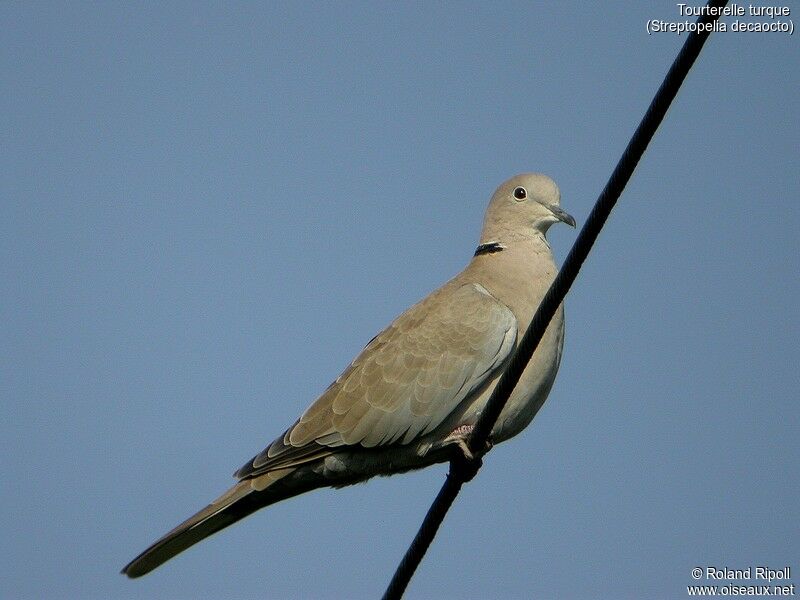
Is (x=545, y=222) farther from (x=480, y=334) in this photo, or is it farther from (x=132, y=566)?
(x=132, y=566)

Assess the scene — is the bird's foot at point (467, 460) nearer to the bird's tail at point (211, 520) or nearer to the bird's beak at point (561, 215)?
the bird's tail at point (211, 520)

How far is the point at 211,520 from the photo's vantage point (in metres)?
5.00

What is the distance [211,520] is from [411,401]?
1.07 meters

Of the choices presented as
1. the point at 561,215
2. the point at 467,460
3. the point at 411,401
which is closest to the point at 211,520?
the point at 411,401

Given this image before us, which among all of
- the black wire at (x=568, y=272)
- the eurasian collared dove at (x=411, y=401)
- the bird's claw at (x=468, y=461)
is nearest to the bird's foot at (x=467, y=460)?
the bird's claw at (x=468, y=461)

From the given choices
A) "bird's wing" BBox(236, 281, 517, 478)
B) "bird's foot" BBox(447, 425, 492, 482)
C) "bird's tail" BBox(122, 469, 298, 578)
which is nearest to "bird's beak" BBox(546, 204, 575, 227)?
"bird's wing" BBox(236, 281, 517, 478)

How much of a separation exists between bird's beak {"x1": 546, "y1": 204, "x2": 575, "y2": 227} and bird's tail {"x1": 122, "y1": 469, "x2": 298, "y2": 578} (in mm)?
1974

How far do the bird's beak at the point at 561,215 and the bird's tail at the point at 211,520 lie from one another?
1.97 meters

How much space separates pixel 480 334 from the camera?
5.05 m

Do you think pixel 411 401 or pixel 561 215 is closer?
pixel 411 401

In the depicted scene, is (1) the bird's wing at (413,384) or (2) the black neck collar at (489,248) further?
(2) the black neck collar at (489,248)

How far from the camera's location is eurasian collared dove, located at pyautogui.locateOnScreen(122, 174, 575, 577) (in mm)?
5016

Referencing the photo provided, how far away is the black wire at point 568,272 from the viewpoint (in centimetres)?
286

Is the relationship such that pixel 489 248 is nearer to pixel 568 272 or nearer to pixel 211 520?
pixel 211 520
